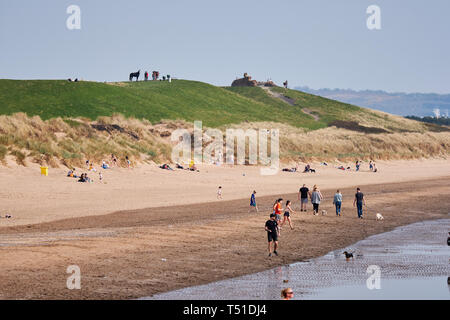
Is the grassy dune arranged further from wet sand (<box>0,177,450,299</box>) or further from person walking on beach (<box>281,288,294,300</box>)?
person walking on beach (<box>281,288,294,300</box>)

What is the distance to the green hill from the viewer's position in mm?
82625

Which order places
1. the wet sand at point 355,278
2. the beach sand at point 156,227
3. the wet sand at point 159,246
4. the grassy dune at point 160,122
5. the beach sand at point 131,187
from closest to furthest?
the wet sand at point 355,278 → the wet sand at point 159,246 → the beach sand at point 156,227 → the beach sand at point 131,187 → the grassy dune at point 160,122

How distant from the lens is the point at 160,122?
7425cm

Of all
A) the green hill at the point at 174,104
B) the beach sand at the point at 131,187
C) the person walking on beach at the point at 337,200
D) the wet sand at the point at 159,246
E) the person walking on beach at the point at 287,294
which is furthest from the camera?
the green hill at the point at 174,104

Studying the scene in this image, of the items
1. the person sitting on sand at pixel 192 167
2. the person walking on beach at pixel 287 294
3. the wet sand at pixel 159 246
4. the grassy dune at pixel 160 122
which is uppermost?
the grassy dune at pixel 160 122

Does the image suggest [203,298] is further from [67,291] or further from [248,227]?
[248,227]

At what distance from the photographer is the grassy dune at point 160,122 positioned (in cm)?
4744

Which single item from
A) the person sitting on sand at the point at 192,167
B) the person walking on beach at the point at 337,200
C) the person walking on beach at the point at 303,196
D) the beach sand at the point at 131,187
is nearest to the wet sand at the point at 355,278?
the person walking on beach at the point at 337,200

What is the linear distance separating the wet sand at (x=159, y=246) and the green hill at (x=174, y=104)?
4626cm

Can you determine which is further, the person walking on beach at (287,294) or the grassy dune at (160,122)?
the grassy dune at (160,122)

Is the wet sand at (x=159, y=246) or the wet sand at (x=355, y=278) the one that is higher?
the wet sand at (x=159, y=246)

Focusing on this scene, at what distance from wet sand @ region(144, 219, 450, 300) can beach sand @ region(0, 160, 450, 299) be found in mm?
818

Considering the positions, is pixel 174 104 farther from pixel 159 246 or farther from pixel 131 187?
pixel 159 246

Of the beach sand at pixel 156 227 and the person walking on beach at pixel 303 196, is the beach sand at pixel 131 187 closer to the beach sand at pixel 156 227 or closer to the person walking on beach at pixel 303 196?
the beach sand at pixel 156 227
